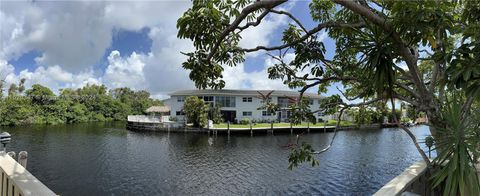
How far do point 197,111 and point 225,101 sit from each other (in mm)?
5923

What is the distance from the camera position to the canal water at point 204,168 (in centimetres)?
1114

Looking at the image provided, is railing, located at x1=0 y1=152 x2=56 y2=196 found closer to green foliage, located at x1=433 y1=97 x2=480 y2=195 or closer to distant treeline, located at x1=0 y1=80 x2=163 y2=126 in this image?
green foliage, located at x1=433 y1=97 x2=480 y2=195

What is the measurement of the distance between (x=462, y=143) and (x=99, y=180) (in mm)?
12673

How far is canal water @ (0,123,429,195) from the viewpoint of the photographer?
439 inches

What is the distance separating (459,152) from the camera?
248 cm

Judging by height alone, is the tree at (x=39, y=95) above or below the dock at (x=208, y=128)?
above

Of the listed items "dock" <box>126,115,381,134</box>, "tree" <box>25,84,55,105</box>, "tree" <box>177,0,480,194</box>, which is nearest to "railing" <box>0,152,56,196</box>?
"tree" <box>177,0,480,194</box>

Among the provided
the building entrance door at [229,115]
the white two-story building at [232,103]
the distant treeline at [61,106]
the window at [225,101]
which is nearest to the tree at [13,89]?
the distant treeline at [61,106]

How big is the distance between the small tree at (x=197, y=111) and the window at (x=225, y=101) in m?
4.55

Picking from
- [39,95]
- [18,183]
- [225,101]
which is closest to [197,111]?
[225,101]

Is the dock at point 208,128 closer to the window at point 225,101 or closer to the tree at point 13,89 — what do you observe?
the window at point 225,101

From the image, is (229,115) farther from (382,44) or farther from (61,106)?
(382,44)

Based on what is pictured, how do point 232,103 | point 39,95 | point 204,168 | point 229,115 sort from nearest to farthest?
point 204,168 < point 232,103 < point 229,115 < point 39,95

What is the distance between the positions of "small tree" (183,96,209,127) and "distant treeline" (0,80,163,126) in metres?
18.8
